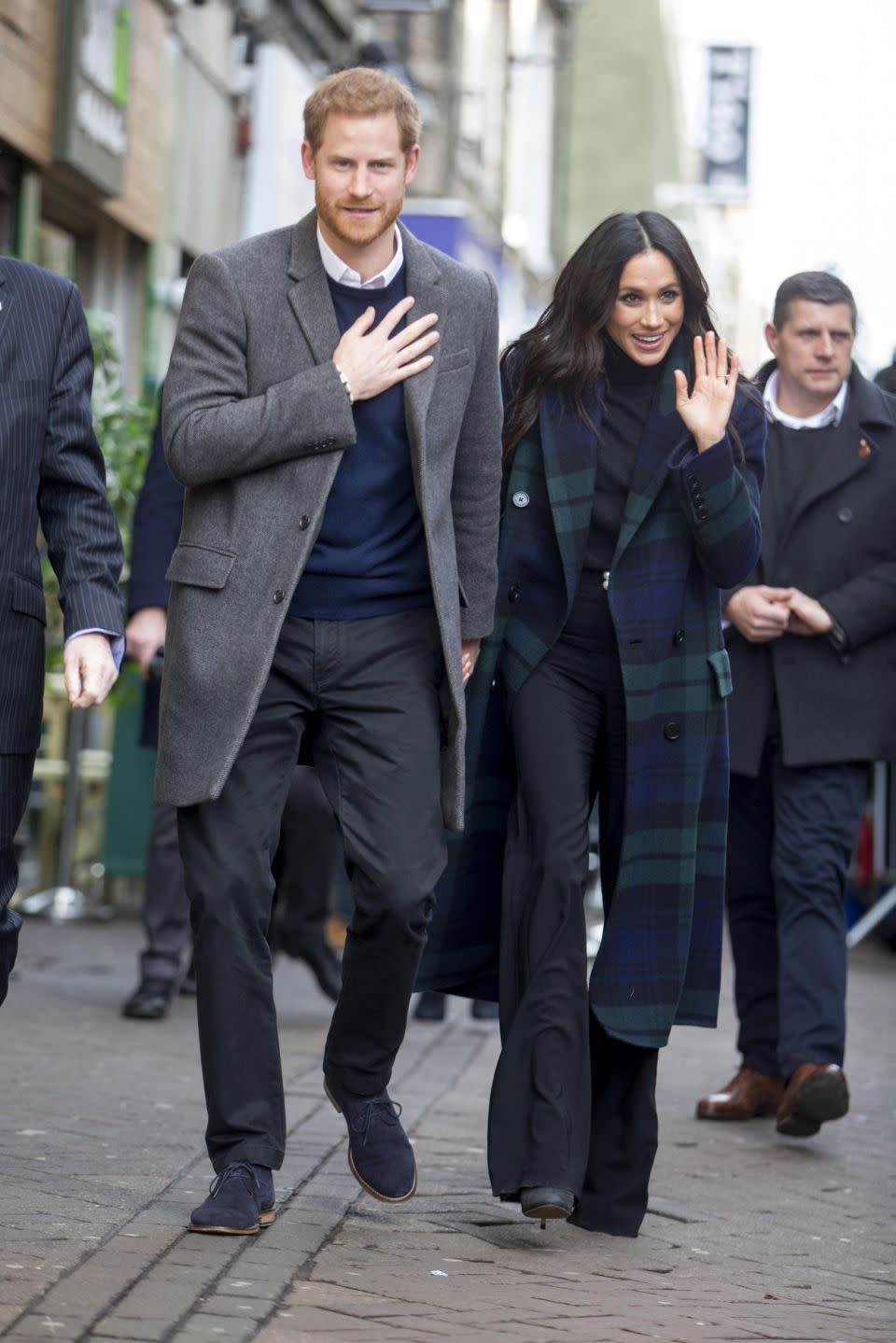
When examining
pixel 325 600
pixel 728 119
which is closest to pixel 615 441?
pixel 325 600

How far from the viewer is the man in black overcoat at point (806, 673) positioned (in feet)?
21.3

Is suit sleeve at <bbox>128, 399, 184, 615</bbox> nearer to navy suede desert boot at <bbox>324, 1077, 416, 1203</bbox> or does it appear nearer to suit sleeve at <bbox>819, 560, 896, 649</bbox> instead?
suit sleeve at <bbox>819, 560, 896, 649</bbox>

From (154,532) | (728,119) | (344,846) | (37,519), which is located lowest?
(344,846)

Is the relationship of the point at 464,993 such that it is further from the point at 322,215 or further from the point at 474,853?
the point at 322,215

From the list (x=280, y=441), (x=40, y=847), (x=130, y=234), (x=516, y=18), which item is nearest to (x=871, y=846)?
(x=40, y=847)

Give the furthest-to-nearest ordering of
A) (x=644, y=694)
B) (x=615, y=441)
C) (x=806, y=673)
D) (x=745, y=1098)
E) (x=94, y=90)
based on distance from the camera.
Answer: (x=94, y=90) → (x=745, y=1098) → (x=806, y=673) → (x=615, y=441) → (x=644, y=694)

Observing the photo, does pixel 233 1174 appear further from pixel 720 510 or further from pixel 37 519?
pixel 720 510

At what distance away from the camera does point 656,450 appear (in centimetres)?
505

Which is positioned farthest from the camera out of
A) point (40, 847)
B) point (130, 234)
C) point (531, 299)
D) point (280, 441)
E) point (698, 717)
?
point (531, 299)

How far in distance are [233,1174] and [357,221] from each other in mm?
1812

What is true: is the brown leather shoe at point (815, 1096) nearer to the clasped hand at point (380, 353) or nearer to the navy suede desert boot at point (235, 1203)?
the navy suede desert boot at point (235, 1203)

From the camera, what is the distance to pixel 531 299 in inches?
1331

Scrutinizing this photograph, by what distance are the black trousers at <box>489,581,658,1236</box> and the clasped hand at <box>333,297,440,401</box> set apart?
653 millimetres

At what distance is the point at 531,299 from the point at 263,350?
29.5 m
